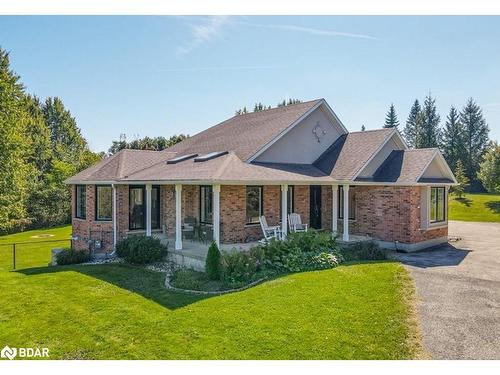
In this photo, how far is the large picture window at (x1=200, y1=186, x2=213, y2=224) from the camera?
648 inches

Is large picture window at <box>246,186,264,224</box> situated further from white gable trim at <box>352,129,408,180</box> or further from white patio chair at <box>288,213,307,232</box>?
white gable trim at <box>352,129,408,180</box>

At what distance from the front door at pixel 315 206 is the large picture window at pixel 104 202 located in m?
9.19

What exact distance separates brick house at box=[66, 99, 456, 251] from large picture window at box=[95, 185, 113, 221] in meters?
0.04

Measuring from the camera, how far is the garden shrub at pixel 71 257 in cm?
1559

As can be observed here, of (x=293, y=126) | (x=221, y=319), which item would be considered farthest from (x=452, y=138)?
(x=221, y=319)

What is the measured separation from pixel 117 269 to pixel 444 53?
14.1 meters

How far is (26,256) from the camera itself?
20.6m

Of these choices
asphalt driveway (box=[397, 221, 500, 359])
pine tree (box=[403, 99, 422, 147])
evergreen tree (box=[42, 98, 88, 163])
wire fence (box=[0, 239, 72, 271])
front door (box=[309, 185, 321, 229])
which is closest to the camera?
asphalt driveway (box=[397, 221, 500, 359])

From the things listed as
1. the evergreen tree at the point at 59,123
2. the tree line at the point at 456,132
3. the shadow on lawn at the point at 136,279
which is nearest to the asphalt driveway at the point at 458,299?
the shadow on lawn at the point at 136,279

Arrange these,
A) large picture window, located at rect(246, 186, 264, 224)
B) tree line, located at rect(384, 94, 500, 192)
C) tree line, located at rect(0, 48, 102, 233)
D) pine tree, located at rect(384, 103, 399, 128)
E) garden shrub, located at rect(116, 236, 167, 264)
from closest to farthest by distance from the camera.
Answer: garden shrub, located at rect(116, 236, 167, 264) → large picture window, located at rect(246, 186, 264, 224) → tree line, located at rect(0, 48, 102, 233) → tree line, located at rect(384, 94, 500, 192) → pine tree, located at rect(384, 103, 399, 128)

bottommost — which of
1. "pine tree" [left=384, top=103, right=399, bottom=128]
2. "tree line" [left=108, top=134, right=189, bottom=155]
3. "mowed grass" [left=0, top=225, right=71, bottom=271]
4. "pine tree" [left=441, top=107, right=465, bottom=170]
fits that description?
"mowed grass" [left=0, top=225, right=71, bottom=271]

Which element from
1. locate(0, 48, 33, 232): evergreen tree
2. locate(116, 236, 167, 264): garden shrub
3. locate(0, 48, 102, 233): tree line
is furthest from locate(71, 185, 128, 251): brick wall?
locate(0, 48, 102, 233): tree line

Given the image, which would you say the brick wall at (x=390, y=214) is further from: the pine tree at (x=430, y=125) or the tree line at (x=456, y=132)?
the pine tree at (x=430, y=125)

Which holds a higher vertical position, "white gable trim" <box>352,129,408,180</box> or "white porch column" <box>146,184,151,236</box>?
"white gable trim" <box>352,129,408,180</box>
